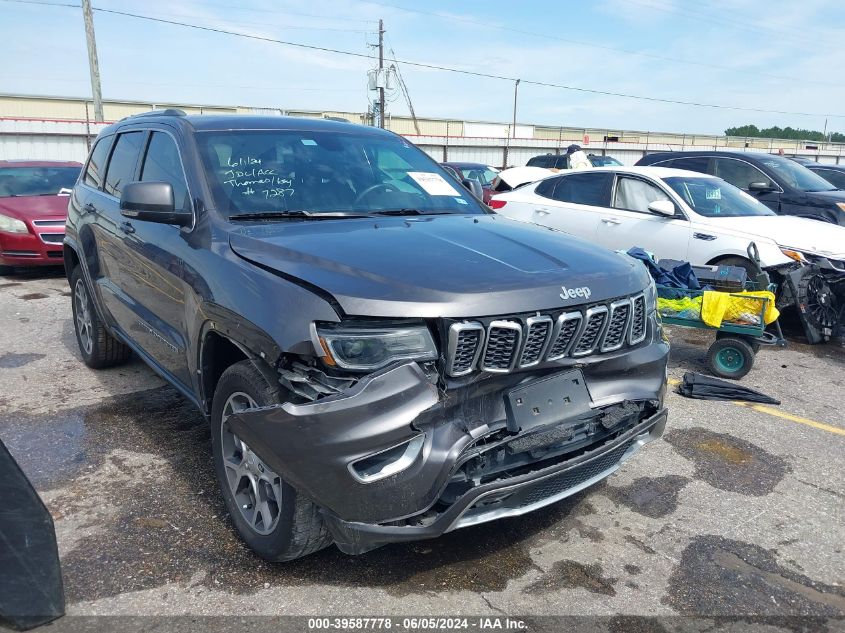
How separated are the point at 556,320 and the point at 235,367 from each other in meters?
1.31

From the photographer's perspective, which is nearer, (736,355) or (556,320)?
(556,320)

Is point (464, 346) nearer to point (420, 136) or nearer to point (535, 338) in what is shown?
point (535, 338)

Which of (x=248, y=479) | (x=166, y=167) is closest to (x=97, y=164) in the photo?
(x=166, y=167)

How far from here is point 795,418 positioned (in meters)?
4.90

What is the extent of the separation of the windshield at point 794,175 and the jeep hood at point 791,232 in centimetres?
311

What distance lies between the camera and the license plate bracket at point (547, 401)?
101 inches

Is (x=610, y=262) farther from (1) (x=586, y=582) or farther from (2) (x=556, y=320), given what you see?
(1) (x=586, y=582)

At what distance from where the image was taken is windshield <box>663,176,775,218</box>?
A: 25.1 ft

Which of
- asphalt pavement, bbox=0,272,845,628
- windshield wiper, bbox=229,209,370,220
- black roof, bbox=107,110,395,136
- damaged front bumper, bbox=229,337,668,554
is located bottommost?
asphalt pavement, bbox=0,272,845,628

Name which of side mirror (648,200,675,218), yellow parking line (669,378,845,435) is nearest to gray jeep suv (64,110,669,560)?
yellow parking line (669,378,845,435)

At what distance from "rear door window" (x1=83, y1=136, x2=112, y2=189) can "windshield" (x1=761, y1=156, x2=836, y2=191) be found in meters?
9.20

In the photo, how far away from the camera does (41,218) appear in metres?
9.35

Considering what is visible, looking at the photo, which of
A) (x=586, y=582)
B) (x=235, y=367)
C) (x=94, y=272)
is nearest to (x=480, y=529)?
(x=586, y=582)

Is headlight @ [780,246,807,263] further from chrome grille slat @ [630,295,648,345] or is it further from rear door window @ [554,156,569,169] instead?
rear door window @ [554,156,569,169]
